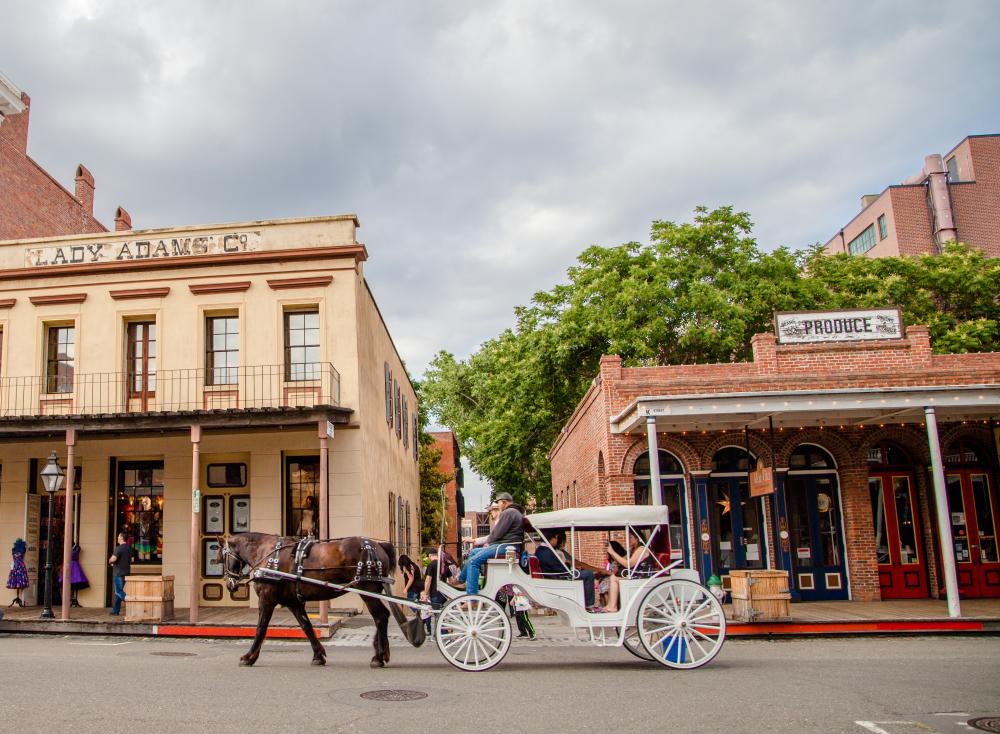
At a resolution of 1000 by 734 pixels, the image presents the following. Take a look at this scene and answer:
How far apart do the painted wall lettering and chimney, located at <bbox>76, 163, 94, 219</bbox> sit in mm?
11929


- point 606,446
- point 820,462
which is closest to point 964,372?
point 820,462

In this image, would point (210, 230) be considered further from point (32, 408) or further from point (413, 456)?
point (413, 456)

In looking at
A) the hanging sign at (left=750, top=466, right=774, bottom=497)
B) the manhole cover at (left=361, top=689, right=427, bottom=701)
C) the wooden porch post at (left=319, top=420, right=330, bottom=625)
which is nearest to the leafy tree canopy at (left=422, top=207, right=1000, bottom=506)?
the hanging sign at (left=750, top=466, right=774, bottom=497)

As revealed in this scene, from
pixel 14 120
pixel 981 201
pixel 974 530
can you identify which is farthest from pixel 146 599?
pixel 981 201

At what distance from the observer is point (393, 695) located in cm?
781

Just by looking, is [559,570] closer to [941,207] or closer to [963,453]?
[963,453]

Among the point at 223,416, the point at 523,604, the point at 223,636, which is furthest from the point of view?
the point at 223,416

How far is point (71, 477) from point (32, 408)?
299cm

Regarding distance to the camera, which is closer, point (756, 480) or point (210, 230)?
point (756, 480)

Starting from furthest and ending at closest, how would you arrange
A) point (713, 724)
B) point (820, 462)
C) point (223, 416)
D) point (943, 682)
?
point (820, 462) → point (223, 416) → point (943, 682) → point (713, 724)

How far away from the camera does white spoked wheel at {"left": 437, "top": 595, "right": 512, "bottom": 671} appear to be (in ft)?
30.0

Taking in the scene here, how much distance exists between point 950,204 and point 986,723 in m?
47.6

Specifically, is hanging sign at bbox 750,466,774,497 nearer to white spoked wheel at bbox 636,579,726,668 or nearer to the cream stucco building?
white spoked wheel at bbox 636,579,726,668

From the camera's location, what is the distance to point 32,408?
17.8m
